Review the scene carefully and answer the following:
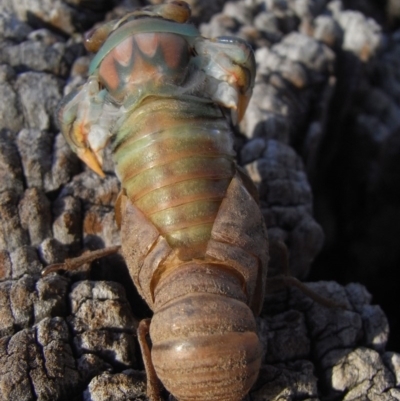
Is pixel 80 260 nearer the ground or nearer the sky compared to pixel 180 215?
nearer the ground

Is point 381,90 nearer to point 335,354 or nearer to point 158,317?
point 335,354

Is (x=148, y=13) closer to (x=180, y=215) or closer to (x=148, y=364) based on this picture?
(x=180, y=215)

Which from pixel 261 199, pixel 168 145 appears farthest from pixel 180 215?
pixel 261 199

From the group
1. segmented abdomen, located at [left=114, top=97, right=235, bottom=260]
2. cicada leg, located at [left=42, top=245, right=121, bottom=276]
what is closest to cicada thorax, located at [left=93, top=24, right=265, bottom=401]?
segmented abdomen, located at [left=114, top=97, right=235, bottom=260]

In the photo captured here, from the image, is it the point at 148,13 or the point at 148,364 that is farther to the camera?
the point at 148,13

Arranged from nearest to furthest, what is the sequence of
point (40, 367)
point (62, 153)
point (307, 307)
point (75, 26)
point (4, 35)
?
1. point (40, 367)
2. point (307, 307)
3. point (62, 153)
4. point (4, 35)
5. point (75, 26)

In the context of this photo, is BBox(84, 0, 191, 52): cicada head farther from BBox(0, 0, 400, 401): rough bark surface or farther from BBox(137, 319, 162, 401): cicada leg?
BBox(137, 319, 162, 401): cicada leg

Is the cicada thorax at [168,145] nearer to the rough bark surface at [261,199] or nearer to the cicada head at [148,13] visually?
the cicada head at [148,13]

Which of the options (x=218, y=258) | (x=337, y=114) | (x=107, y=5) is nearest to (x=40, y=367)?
(x=218, y=258)

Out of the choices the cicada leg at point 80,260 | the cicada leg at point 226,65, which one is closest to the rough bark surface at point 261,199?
the cicada leg at point 80,260
